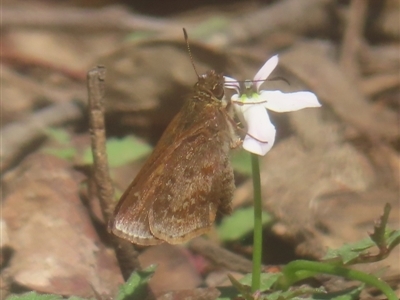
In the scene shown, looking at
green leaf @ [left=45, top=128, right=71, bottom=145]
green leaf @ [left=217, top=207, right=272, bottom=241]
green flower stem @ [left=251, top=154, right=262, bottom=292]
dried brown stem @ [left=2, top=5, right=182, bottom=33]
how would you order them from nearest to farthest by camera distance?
green flower stem @ [left=251, top=154, right=262, bottom=292]
green leaf @ [left=217, top=207, right=272, bottom=241]
green leaf @ [left=45, top=128, right=71, bottom=145]
dried brown stem @ [left=2, top=5, right=182, bottom=33]

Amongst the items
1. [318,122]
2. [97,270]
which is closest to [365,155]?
[318,122]

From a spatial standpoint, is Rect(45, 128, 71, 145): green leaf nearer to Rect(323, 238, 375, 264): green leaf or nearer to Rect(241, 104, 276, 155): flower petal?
Rect(241, 104, 276, 155): flower petal

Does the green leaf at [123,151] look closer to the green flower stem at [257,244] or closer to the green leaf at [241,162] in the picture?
the green leaf at [241,162]

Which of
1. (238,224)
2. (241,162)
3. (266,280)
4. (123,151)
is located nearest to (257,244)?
(266,280)

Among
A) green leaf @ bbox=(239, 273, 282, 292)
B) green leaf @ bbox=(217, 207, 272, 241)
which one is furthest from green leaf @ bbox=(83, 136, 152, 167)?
green leaf @ bbox=(239, 273, 282, 292)

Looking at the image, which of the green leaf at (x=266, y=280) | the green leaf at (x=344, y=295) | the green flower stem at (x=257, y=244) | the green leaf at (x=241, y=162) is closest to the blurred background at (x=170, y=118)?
the green leaf at (x=241, y=162)

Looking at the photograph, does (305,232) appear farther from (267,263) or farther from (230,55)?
(230,55)

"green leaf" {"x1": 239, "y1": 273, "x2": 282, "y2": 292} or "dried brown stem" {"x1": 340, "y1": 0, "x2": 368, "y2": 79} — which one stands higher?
"dried brown stem" {"x1": 340, "y1": 0, "x2": 368, "y2": 79}
